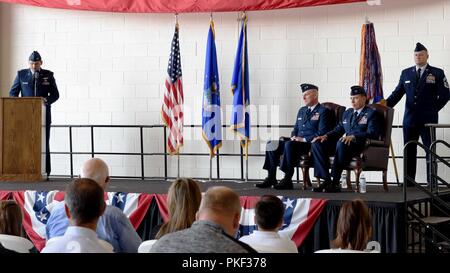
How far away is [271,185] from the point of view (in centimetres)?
824

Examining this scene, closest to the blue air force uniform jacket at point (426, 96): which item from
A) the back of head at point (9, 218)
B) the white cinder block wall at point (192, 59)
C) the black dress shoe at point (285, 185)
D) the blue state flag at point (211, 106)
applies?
A: the white cinder block wall at point (192, 59)

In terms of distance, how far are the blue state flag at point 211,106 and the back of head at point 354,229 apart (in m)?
5.54

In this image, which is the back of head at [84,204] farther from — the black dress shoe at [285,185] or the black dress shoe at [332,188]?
the black dress shoe at [285,185]

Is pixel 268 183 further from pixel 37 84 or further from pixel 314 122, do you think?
pixel 37 84

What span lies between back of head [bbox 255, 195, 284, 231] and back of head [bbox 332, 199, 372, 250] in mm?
317

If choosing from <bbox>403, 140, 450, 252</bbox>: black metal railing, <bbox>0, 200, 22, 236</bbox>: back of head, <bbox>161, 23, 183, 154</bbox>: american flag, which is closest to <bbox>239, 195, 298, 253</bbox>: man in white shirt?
<bbox>0, 200, 22, 236</bbox>: back of head

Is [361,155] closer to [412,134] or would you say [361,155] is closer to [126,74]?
[412,134]

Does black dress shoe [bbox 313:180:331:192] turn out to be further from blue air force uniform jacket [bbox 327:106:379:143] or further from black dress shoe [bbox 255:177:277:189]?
black dress shoe [bbox 255:177:277:189]

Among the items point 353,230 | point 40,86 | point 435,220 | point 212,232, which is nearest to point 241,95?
point 40,86

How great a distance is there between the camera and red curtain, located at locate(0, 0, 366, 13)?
9.34m

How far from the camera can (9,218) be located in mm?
4449

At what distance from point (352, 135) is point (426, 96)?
4.12 feet
